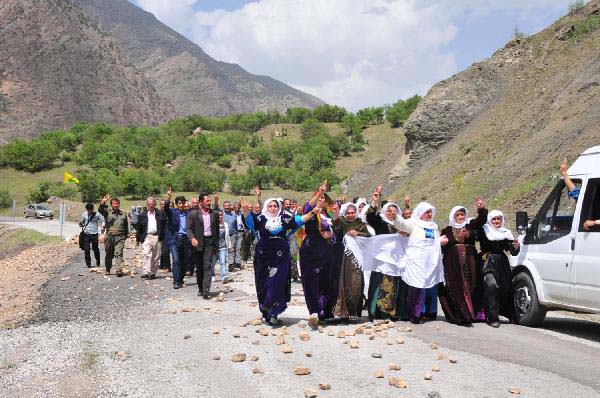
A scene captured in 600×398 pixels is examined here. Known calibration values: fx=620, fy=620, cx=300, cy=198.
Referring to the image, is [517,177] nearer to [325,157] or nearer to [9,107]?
[325,157]

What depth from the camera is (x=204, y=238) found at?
40.0 feet

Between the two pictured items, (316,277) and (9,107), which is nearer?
(316,277)

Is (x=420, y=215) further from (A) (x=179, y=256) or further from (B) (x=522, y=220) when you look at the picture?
(A) (x=179, y=256)

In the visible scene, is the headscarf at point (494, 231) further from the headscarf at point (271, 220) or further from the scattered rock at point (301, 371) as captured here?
the scattered rock at point (301, 371)

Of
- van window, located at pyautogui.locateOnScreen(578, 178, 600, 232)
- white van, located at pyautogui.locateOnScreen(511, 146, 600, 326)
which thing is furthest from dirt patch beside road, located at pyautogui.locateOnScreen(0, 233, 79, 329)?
van window, located at pyautogui.locateOnScreen(578, 178, 600, 232)

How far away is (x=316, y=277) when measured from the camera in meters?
9.35

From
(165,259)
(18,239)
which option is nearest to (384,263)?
(165,259)

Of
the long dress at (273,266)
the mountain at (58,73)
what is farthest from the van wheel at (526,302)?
the mountain at (58,73)

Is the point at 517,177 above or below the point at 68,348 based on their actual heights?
above

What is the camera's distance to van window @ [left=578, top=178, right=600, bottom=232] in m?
8.30

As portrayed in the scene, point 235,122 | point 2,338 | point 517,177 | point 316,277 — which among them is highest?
point 235,122

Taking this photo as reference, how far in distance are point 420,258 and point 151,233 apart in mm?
8157

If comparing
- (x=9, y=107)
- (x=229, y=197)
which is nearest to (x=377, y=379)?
(x=229, y=197)

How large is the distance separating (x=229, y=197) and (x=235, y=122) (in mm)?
50186
